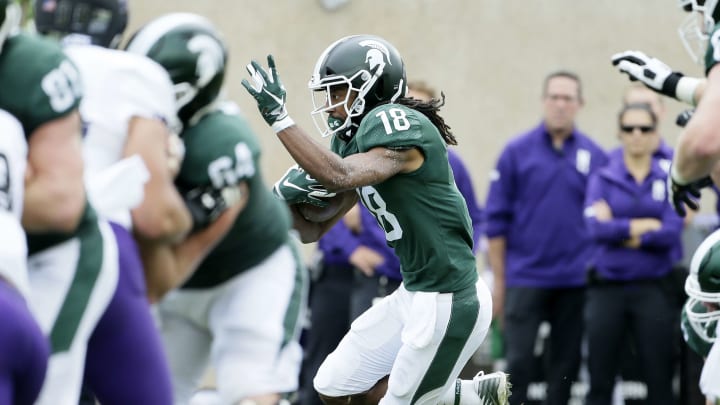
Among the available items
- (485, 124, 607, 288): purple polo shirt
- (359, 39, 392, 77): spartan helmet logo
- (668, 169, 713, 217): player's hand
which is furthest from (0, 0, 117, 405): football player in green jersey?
(485, 124, 607, 288): purple polo shirt

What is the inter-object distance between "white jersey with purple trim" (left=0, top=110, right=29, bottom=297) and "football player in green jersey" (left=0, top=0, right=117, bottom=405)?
0.07 meters

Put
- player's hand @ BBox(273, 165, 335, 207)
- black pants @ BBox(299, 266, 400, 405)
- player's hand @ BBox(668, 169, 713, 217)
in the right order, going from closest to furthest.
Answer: player's hand @ BBox(668, 169, 713, 217), player's hand @ BBox(273, 165, 335, 207), black pants @ BBox(299, 266, 400, 405)

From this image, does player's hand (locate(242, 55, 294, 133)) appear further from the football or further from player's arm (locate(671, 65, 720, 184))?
player's arm (locate(671, 65, 720, 184))

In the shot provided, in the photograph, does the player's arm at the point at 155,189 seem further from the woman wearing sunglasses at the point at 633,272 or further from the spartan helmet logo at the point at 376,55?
the woman wearing sunglasses at the point at 633,272

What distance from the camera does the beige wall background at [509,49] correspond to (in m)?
11.9

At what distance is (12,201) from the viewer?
375cm

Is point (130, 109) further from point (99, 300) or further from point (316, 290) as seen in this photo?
point (316, 290)

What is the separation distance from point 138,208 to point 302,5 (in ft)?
24.3

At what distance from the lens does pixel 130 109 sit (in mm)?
4438

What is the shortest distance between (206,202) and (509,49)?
762cm

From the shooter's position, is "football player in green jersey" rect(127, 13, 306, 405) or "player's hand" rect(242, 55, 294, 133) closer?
"football player in green jersey" rect(127, 13, 306, 405)

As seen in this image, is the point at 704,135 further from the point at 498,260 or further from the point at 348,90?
the point at 498,260

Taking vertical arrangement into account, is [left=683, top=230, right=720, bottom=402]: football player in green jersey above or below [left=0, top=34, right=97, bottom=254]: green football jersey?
below

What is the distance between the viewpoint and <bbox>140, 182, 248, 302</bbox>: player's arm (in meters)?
4.57
